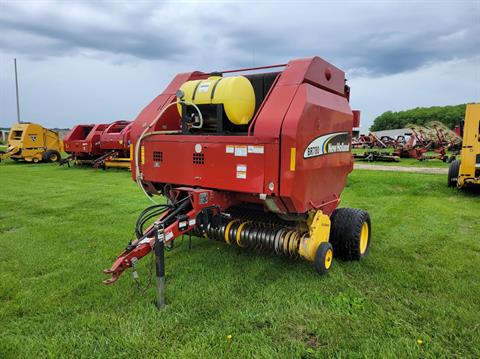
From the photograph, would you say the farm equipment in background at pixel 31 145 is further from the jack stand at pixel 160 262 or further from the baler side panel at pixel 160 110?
the jack stand at pixel 160 262

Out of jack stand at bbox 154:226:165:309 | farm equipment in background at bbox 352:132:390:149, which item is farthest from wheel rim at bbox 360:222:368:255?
farm equipment in background at bbox 352:132:390:149

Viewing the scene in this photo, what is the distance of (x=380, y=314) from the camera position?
2930 mm

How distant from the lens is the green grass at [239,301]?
2.52 metres

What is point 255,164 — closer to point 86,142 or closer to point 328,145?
point 328,145

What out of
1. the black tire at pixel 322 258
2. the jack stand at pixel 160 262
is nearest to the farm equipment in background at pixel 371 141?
the black tire at pixel 322 258

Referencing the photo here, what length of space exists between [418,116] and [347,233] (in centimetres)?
7530

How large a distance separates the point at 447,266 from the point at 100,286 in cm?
359

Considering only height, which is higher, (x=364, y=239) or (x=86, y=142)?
(x=86, y=142)

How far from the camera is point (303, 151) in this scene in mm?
3268

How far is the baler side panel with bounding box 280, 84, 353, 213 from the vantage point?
3174 millimetres

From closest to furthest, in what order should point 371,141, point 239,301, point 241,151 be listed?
point 239,301 < point 241,151 < point 371,141

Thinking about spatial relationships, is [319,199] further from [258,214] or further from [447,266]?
[447,266]

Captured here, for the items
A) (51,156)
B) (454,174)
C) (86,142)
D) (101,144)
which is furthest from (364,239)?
(51,156)

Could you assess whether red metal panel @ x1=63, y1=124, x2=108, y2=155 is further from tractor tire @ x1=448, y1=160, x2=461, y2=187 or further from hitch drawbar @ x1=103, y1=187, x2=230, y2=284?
tractor tire @ x1=448, y1=160, x2=461, y2=187
